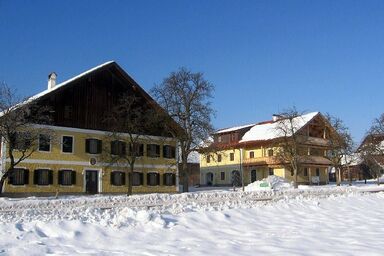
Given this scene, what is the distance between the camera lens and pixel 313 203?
2186 centimetres

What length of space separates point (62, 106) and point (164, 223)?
29.0 m

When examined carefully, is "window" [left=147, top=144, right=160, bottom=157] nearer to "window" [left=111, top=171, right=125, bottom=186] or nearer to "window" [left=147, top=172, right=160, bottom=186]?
"window" [left=147, top=172, right=160, bottom=186]

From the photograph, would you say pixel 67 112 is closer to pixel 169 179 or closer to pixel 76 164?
pixel 76 164

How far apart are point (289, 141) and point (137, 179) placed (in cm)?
2107

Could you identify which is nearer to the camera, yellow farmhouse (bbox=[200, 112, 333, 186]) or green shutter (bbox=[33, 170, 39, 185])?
green shutter (bbox=[33, 170, 39, 185])

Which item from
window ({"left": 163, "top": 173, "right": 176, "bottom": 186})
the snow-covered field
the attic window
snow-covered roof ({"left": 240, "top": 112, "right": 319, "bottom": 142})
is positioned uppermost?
snow-covered roof ({"left": 240, "top": 112, "right": 319, "bottom": 142})

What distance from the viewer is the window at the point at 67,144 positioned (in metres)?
40.2

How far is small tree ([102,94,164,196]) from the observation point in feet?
140

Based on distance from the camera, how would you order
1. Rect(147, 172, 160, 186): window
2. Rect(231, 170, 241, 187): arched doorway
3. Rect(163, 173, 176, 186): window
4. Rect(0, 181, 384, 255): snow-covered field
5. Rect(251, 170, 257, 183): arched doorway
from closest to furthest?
1. Rect(0, 181, 384, 255): snow-covered field
2. Rect(147, 172, 160, 186): window
3. Rect(163, 173, 176, 186): window
4. Rect(231, 170, 241, 187): arched doorway
5. Rect(251, 170, 257, 183): arched doorway

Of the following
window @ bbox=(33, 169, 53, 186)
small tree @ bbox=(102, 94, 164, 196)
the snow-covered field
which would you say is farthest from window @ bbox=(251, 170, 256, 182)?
the snow-covered field

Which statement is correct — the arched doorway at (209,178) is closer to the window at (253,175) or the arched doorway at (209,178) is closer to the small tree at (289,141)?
the window at (253,175)

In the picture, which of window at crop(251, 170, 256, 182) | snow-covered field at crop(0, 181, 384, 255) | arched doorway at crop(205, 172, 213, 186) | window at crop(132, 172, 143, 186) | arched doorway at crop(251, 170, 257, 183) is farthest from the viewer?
arched doorway at crop(205, 172, 213, 186)

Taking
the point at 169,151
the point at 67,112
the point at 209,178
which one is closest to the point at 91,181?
the point at 67,112

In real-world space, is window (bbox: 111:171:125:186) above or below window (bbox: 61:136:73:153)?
below
